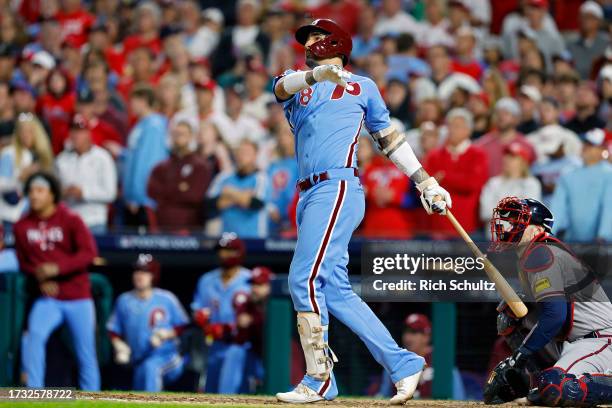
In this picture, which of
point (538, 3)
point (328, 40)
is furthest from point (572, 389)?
point (538, 3)

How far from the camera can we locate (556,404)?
22.4ft

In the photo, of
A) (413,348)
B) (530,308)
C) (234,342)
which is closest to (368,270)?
(530,308)

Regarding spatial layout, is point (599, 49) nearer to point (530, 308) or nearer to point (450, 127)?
point (450, 127)

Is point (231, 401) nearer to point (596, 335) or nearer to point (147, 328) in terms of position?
point (596, 335)

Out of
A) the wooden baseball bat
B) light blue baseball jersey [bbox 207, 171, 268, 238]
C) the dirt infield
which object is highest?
light blue baseball jersey [bbox 207, 171, 268, 238]

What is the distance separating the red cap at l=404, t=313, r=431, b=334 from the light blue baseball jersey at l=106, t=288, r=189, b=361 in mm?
2189

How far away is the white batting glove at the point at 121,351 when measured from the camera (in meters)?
11.5

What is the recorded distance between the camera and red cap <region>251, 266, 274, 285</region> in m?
11.0

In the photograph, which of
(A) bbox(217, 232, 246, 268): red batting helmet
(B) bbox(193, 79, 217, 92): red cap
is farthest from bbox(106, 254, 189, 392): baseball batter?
(B) bbox(193, 79, 217, 92): red cap

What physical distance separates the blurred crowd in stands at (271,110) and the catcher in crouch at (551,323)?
3762 millimetres

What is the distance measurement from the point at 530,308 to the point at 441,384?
3.19m

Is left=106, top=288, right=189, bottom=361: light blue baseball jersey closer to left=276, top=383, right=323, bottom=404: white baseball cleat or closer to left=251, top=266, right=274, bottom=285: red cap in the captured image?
left=251, top=266, right=274, bottom=285: red cap

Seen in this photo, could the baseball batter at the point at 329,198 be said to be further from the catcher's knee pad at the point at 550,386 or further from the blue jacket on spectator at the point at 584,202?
the blue jacket on spectator at the point at 584,202

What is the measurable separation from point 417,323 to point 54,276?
9.80 ft
